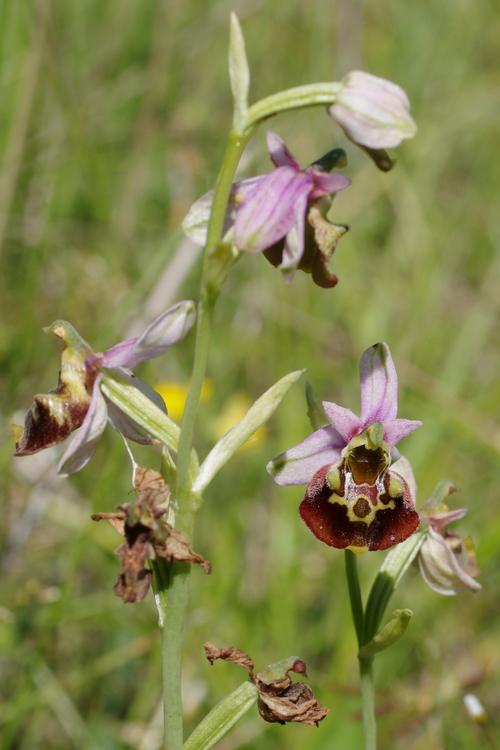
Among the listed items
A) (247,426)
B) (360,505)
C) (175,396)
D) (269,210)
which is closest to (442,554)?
(360,505)

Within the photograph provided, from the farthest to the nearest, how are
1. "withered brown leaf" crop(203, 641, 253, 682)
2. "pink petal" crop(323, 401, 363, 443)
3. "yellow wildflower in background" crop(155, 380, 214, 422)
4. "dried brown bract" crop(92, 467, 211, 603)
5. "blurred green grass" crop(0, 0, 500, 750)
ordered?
"yellow wildflower in background" crop(155, 380, 214, 422) < "blurred green grass" crop(0, 0, 500, 750) < "pink petal" crop(323, 401, 363, 443) < "withered brown leaf" crop(203, 641, 253, 682) < "dried brown bract" crop(92, 467, 211, 603)

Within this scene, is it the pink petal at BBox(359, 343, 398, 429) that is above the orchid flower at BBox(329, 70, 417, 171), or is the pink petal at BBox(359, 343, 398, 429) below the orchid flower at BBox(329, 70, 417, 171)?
below

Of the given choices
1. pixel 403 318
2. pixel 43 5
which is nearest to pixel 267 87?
pixel 403 318

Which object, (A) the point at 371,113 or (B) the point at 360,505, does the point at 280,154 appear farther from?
(B) the point at 360,505

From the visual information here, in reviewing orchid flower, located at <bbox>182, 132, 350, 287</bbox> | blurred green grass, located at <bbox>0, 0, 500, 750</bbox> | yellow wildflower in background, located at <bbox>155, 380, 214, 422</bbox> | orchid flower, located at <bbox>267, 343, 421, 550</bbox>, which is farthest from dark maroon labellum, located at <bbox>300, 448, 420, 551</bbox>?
yellow wildflower in background, located at <bbox>155, 380, 214, 422</bbox>

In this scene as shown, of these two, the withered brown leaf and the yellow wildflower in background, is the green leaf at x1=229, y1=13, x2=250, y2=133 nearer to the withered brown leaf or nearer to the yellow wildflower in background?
the withered brown leaf
